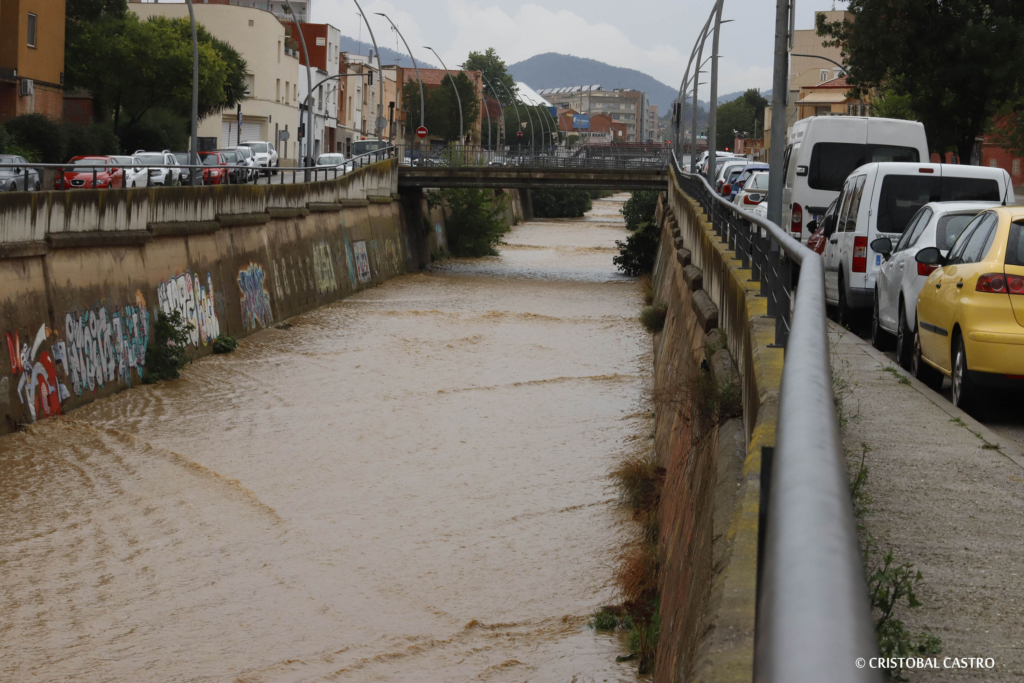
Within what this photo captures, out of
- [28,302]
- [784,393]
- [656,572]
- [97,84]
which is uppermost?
[97,84]

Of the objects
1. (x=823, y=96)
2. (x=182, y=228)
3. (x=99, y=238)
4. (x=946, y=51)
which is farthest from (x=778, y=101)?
(x=823, y=96)

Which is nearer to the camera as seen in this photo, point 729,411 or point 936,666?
point 936,666

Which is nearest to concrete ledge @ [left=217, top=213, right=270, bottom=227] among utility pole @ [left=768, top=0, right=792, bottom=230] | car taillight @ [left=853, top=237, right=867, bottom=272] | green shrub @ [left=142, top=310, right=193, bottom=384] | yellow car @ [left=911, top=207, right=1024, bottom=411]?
green shrub @ [left=142, top=310, right=193, bottom=384]

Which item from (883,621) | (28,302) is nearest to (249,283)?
(28,302)

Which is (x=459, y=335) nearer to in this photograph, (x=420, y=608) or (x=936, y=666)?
(x=420, y=608)

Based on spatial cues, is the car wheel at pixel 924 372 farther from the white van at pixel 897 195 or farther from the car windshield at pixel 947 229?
the white van at pixel 897 195

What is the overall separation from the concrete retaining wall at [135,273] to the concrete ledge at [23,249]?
22 mm

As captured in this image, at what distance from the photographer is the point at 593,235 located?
8081 cm

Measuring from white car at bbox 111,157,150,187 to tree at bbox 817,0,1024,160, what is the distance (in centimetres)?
1991

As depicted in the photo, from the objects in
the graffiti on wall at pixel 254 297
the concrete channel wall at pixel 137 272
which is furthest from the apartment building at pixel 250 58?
the graffiti on wall at pixel 254 297

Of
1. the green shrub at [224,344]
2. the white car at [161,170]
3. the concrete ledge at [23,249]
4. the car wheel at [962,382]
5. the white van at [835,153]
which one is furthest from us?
the green shrub at [224,344]

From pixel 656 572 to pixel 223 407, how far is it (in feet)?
45.3

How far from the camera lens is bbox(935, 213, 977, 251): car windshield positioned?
11802 mm

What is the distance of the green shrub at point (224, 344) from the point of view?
27.6 meters
